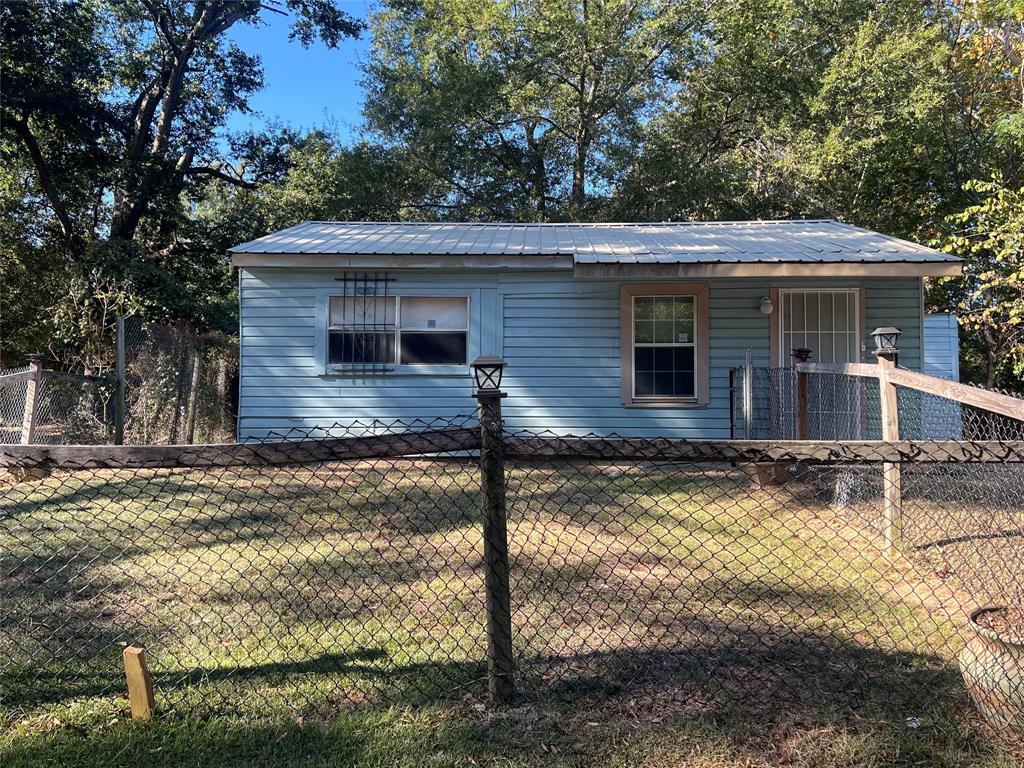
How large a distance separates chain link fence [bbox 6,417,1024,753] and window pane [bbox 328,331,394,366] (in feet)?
10.5

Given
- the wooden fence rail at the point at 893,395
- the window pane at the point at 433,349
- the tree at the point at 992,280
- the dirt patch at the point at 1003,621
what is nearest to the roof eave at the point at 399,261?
the window pane at the point at 433,349

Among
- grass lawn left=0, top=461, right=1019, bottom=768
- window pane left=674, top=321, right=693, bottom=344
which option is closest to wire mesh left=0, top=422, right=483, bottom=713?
grass lawn left=0, top=461, right=1019, bottom=768

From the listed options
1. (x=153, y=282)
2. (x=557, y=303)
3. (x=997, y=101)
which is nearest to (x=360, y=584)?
(x=557, y=303)

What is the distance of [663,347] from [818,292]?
224 centimetres

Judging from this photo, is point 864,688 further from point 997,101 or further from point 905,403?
point 997,101

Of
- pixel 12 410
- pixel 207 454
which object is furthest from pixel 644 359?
pixel 12 410

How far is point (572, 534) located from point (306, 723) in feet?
9.43

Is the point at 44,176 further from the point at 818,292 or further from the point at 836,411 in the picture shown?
the point at 836,411

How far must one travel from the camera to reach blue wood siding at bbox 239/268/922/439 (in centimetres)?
894

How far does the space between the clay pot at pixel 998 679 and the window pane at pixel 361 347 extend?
7556 mm

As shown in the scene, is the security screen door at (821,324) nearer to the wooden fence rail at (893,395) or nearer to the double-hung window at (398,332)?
the wooden fence rail at (893,395)

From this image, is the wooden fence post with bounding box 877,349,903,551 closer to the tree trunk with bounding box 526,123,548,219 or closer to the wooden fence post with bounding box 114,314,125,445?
the wooden fence post with bounding box 114,314,125,445

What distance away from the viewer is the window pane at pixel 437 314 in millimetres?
9008

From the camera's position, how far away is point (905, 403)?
7766 mm
